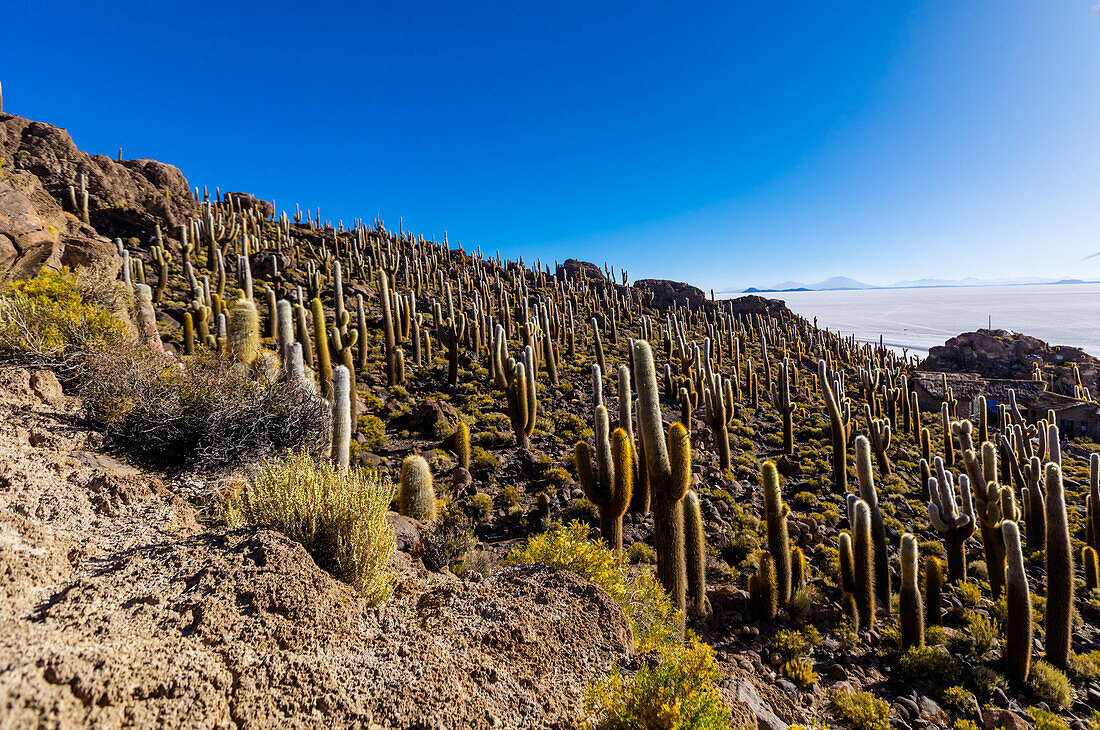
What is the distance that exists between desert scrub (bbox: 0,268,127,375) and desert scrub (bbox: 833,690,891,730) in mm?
11046

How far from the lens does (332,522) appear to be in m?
3.93

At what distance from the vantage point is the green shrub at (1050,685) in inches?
259

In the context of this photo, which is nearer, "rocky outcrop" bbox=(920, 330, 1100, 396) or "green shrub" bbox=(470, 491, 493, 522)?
A: "green shrub" bbox=(470, 491, 493, 522)

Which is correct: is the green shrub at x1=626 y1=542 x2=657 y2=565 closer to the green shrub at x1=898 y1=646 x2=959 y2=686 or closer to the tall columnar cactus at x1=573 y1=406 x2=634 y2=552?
the tall columnar cactus at x1=573 y1=406 x2=634 y2=552

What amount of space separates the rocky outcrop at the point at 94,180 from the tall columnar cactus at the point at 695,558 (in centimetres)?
3298

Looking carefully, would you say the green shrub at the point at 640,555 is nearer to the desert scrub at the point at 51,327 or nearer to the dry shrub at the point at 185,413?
the dry shrub at the point at 185,413

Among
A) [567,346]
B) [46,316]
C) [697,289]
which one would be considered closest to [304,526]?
[46,316]

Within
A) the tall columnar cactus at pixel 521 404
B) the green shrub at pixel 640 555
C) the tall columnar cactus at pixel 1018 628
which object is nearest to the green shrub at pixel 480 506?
the green shrub at pixel 640 555

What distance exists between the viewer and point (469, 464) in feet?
40.1

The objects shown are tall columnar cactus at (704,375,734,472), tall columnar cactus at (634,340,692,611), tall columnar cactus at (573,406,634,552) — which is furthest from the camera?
tall columnar cactus at (704,375,734,472)

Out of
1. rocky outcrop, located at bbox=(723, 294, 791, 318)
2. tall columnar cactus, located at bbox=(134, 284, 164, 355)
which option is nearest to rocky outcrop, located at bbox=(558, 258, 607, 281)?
rocky outcrop, located at bbox=(723, 294, 791, 318)

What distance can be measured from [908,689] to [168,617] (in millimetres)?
9093

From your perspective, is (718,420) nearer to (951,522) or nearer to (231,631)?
(951,522)

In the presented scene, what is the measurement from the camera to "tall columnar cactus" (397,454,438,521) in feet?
26.6
